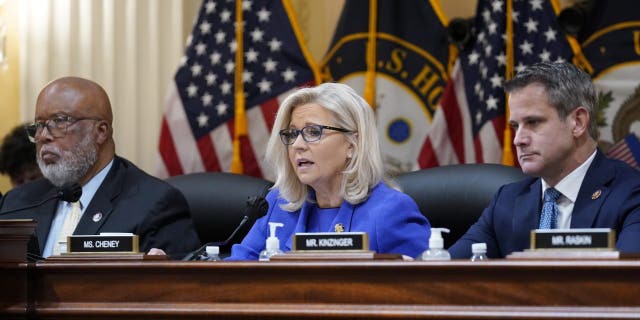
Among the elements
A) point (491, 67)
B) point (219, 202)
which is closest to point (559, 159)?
point (219, 202)

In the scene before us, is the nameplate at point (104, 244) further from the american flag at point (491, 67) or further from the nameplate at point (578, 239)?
the american flag at point (491, 67)

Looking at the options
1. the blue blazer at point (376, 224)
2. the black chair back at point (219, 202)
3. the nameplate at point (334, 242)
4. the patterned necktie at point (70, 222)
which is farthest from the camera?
the black chair back at point (219, 202)

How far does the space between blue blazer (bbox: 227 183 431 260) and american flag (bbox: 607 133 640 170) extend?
1905mm

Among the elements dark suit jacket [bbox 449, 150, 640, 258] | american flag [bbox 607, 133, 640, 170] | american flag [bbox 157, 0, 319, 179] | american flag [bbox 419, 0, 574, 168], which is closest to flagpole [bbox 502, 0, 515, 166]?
american flag [bbox 419, 0, 574, 168]

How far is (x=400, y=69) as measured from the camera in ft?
18.7

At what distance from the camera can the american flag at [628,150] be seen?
202 inches

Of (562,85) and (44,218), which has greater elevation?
(562,85)

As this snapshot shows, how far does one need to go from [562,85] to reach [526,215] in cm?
43

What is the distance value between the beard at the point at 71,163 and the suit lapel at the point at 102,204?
101 millimetres

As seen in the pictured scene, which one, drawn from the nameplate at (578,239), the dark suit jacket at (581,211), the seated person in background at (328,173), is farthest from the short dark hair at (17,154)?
the nameplate at (578,239)

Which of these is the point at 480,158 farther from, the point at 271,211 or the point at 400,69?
the point at 271,211

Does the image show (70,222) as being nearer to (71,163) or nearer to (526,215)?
(71,163)

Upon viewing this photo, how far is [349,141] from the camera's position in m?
3.65

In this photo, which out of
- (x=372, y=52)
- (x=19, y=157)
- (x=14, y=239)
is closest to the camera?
(x=14, y=239)
